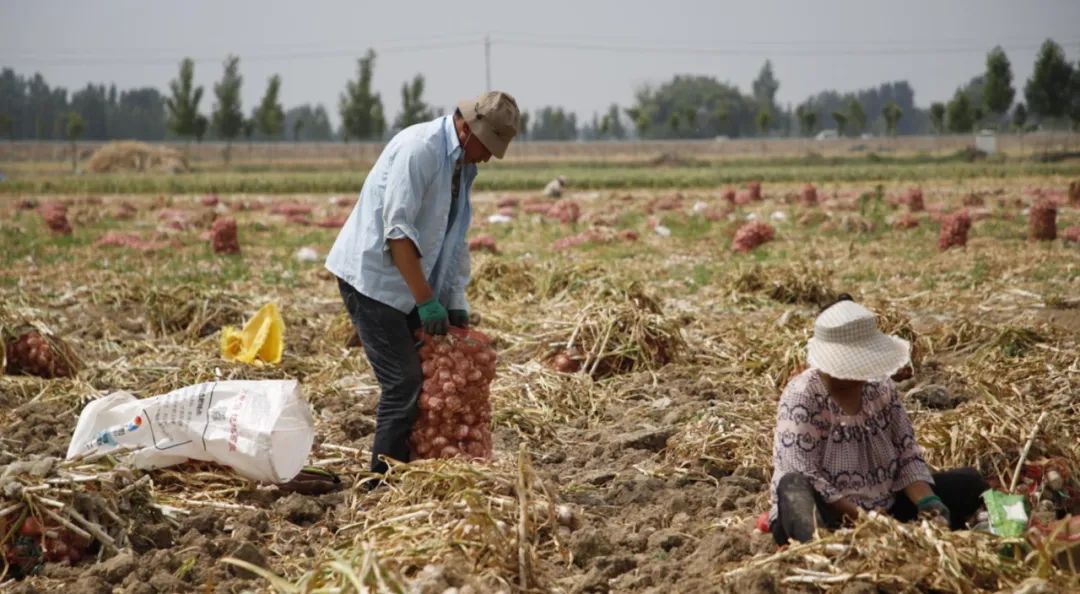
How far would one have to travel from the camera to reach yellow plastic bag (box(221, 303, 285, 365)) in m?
7.96

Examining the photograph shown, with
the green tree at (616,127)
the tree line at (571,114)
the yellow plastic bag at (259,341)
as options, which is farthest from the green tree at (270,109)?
the yellow plastic bag at (259,341)

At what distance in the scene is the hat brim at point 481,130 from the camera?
509 centimetres

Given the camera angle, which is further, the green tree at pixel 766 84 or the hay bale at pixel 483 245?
the green tree at pixel 766 84

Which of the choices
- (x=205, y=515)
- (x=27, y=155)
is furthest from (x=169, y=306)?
(x=27, y=155)

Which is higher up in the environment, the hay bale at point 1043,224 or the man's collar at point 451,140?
the man's collar at point 451,140

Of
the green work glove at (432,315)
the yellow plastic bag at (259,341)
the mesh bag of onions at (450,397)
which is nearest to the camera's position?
the green work glove at (432,315)

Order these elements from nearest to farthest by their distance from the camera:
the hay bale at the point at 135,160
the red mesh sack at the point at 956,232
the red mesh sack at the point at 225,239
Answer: the red mesh sack at the point at 956,232 → the red mesh sack at the point at 225,239 → the hay bale at the point at 135,160

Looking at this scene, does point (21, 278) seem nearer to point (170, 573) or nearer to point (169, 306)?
point (169, 306)

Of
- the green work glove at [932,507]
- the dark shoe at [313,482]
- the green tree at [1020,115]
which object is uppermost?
the green tree at [1020,115]

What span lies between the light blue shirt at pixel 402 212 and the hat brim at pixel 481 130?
93 millimetres

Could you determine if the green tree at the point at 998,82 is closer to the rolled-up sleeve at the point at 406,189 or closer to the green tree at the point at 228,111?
the green tree at the point at 228,111

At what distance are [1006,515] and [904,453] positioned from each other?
1.45 feet

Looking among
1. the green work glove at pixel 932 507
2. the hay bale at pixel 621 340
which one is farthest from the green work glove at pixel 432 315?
the hay bale at pixel 621 340

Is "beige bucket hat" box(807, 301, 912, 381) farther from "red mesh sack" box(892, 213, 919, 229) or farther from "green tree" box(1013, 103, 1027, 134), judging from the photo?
"green tree" box(1013, 103, 1027, 134)
